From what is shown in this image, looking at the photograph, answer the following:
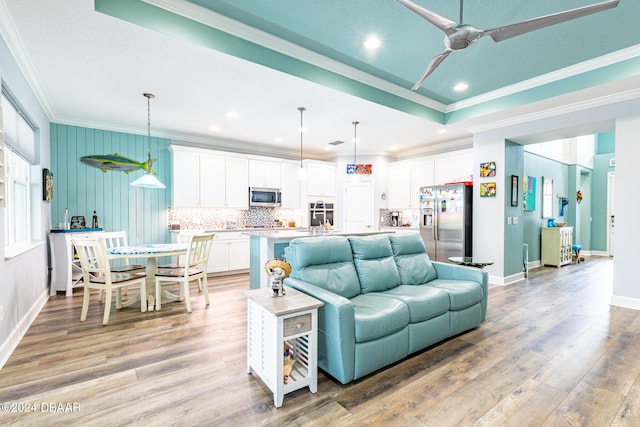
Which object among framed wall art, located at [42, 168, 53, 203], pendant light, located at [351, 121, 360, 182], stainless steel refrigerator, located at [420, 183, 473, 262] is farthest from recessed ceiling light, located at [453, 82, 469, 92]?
framed wall art, located at [42, 168, 53, 203]

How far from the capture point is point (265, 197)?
662 centimetres

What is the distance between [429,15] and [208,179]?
492 cm

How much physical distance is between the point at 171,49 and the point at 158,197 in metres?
3.54

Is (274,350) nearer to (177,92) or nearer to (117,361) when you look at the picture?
(117,361)

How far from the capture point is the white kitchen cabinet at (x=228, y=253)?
568 centimetres

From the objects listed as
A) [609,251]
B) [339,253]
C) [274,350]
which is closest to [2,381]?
A: [274,350]

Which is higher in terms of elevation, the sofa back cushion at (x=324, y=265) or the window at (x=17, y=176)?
the window at (x=17, y=176)

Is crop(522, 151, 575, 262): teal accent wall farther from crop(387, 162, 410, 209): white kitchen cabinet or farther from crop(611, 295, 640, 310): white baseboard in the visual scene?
crop(611, 295, 640, 310): white baseboard

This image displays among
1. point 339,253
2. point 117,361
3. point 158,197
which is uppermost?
point 158,197

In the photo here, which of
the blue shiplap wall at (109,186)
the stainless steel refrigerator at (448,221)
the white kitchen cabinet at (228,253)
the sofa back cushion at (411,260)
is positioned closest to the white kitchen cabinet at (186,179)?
the blue shiplap wall at (109,186)

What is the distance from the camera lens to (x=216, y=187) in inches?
238

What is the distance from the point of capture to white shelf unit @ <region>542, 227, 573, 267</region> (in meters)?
6.60

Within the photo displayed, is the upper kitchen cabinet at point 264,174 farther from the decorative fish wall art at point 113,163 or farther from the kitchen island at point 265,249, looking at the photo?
the kitchen island at point 265,249

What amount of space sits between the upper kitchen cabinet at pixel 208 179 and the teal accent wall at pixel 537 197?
233 inches
